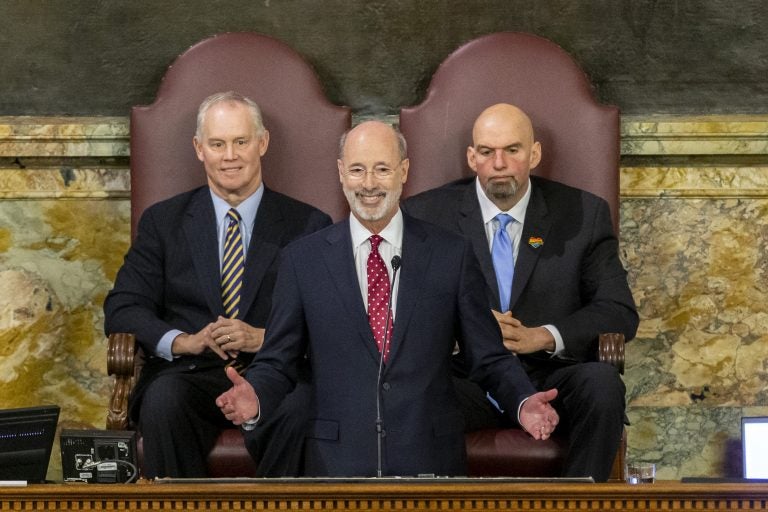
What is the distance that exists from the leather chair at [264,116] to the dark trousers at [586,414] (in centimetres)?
94

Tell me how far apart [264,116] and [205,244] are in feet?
1.80

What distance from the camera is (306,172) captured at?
15.7ft

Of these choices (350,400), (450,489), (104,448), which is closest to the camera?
(450,489)

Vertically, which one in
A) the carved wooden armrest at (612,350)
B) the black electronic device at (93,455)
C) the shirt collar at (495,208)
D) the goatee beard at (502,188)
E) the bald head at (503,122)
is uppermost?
the bald head at (503,122)

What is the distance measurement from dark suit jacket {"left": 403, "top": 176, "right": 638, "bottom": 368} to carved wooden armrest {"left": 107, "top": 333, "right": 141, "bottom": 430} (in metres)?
0.94

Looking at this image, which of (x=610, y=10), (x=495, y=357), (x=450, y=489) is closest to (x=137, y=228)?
(x=495, y=357)

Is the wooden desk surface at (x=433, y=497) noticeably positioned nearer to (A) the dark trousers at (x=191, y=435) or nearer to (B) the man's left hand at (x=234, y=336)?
(A) the dark trousers at (x=191, y=435)

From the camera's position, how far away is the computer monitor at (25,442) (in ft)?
10.8

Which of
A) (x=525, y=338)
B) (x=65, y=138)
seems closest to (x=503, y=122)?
(x=525, y=338)

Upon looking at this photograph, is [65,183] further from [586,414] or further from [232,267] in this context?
[586,414]

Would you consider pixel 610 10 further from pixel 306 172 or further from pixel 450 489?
pixel 450 489

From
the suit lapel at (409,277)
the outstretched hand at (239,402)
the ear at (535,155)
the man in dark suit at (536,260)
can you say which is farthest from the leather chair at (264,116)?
the outstretched hand at (239,402)

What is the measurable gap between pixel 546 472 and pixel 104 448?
1294 millimetres

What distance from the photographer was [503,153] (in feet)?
14.7
